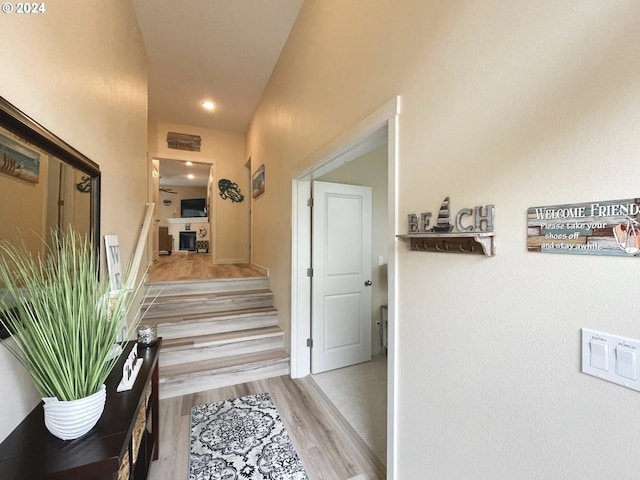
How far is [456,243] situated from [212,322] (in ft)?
9.44

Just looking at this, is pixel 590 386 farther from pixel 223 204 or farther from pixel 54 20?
pixel 223 204

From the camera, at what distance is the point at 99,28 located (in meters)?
1.68

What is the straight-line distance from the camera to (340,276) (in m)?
3.01

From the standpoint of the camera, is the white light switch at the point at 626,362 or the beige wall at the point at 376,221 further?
the beige wall at the point at 376,221

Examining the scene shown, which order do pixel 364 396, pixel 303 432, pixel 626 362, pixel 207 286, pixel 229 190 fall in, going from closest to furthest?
pixel 626 362
pixel 303 432
pixel 364 396
pixel 207 286
pixel 229 190

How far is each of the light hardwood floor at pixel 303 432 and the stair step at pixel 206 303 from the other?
102cm

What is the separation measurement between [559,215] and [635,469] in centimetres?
62

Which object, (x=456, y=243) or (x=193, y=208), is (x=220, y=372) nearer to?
(x=456, y=243)

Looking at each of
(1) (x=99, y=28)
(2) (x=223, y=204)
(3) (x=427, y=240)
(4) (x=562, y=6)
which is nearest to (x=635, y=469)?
(3) (x=427, y=240)

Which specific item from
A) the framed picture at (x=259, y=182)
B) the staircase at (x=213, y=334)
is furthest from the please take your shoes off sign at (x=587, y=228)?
the framed picture at (x=259, y=182)

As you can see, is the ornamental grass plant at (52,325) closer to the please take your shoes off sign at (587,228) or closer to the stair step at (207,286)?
the please take your shoes off sign at (587,228)

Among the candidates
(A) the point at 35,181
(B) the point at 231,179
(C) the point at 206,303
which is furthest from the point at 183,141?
(A) the point at 35,181

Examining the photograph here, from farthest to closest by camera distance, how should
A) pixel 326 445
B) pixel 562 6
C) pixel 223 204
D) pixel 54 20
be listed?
pixel 223 204
pixel 326 445
pixel 54 20
pixel 562 6

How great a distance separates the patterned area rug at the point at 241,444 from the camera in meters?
1.70
